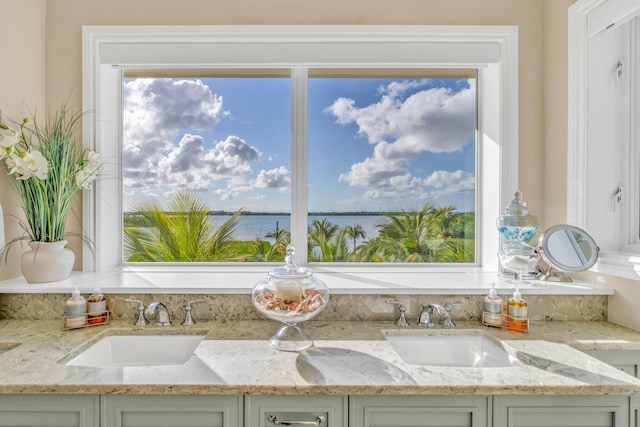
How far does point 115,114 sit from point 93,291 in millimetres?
1019

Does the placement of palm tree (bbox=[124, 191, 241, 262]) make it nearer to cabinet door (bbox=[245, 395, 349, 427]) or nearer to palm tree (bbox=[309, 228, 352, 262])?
palm tree (bbox=[309, 228, 352, 262])

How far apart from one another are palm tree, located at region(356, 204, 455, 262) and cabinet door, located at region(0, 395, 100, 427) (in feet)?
4.49

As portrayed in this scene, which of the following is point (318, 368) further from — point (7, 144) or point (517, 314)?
point (7, 144)

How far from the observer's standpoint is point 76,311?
56.4 inches

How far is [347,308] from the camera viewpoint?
1.56m

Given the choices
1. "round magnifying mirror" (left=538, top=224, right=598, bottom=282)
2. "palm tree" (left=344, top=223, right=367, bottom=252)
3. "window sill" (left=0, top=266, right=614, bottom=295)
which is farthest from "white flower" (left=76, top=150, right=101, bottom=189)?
"round magnifying mirror" (left=538, top=224, right=598, bottom=282)

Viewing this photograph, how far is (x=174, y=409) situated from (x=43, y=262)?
103cm

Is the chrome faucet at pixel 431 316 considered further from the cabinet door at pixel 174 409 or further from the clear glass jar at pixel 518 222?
the cabinet door at pixel 174 409

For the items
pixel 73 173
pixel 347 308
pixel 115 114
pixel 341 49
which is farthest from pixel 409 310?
pixel 115 114

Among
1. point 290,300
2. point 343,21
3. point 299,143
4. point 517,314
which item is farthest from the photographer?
point 299,143

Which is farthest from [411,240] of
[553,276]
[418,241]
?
[553,276]

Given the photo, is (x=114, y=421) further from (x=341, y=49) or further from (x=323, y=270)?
(x=341, y=49)

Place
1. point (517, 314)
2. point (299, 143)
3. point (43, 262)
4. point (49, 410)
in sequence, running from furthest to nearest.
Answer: point (299, 143), point (43, 262), point (517, 314), point (49, 410)

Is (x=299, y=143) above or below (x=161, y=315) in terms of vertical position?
above
